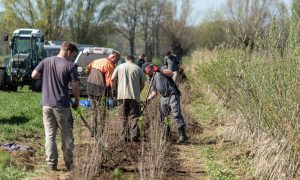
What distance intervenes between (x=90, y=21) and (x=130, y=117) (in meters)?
42.2

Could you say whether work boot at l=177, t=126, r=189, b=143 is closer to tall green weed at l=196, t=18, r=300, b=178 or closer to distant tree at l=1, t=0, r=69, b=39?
tall green weed at l=196, t=18, r=300, b=178

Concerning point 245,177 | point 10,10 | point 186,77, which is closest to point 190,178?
point 245,177

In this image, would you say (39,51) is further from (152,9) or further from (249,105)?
(152,9)

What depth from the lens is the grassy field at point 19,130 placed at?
7.85 meters

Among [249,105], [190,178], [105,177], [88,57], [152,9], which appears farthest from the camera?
[152,9]

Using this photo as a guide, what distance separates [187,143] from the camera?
1103 cm

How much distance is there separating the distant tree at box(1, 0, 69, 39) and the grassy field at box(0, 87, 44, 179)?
103 feet

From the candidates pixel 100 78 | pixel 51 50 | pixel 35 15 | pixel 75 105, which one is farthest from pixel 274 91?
pixel 35 15

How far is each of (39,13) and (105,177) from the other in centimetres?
4343

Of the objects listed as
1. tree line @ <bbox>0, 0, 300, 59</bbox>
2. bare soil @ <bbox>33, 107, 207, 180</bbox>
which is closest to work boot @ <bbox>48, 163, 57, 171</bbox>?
bare soil @ <bbox>33, 107, 207, 180</bbox>

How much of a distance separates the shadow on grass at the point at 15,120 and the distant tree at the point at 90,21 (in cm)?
3859

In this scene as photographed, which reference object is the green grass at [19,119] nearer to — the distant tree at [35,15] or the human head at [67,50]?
the human head at [67,50]

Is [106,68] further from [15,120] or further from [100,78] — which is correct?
[15,120]

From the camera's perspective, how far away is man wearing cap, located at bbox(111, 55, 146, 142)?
34.1 feet
